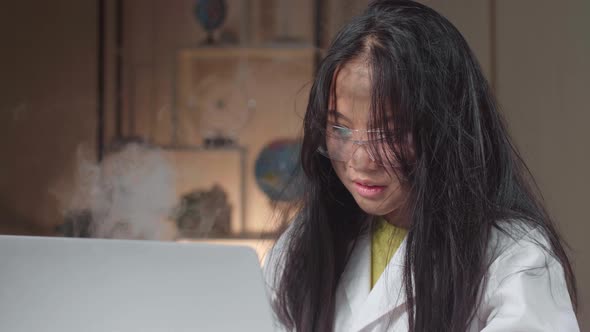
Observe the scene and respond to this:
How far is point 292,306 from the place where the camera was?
1051 millimetres

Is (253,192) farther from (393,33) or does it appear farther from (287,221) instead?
(393,33)

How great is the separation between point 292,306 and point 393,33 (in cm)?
39

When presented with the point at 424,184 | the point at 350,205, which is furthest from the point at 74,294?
the point at 350,205

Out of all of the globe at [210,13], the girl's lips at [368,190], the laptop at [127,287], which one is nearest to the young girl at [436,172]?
the girl's lips at [368,190]

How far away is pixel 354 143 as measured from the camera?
886 millimetres

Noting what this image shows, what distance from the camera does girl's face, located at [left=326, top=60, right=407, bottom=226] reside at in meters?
0.88

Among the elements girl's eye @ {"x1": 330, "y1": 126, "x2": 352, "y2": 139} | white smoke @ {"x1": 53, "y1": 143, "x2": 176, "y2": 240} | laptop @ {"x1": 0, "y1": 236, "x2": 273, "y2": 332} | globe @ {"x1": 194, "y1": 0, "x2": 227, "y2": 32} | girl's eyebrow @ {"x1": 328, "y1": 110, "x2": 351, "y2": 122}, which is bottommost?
white smoke @ {"x1": 53, "y1": 143, "x2": 176, "y2": 240}

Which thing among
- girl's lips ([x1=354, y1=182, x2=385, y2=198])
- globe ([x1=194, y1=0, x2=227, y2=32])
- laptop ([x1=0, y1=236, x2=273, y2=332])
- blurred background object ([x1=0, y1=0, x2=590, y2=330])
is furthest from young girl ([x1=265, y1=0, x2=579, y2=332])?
globe ([x1=194, y1=0, x2=227, y2=32])

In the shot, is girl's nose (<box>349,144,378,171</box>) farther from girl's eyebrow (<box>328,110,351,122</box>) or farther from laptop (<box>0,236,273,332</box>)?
laptop (<box>0,236,273,332</box>)

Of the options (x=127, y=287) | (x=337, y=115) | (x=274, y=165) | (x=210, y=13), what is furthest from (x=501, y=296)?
(x=210, y=13)

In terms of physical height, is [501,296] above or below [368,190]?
below

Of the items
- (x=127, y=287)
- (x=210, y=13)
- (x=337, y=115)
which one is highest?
(x=210, y=13)

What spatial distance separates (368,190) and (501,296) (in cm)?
18

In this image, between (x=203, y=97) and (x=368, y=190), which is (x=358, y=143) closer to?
(x=368, y=190)
